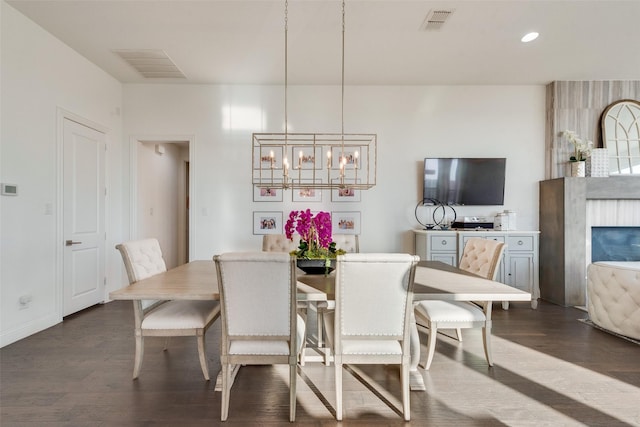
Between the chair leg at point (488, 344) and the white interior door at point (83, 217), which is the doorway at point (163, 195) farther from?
the chair leg at point (488, 344)

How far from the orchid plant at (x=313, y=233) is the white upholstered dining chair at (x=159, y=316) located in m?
0.79

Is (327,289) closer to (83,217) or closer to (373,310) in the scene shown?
(373,310)

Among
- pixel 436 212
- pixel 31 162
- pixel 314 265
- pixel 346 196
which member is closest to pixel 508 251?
pixel 436 212

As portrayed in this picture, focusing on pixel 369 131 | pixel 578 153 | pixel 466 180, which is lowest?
pixel 466 180

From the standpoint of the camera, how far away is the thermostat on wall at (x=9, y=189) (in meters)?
2.73

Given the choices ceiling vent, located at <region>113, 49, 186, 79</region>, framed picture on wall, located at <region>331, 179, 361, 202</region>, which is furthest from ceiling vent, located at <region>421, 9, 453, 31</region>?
ceiling vent, located at <region>113, 49, 186, 79</region>

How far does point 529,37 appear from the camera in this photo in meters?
3.23

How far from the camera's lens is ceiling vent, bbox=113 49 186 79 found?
353cm

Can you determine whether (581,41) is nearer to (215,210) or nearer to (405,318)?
(405,318)

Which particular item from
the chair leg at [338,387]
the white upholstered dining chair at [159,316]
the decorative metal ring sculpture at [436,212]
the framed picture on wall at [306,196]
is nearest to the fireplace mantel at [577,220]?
the decorative metal ring sculpture at [436,212]

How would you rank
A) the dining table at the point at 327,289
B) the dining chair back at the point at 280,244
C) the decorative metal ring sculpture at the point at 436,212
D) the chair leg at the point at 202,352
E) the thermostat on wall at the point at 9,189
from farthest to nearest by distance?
1. the decorative metal ring sculpture at the point at 436,212
2. the dining chair back at the point at 280,244
3. the thermostat on wall at the point at 9,189
4. the chair leg at the point at 202,352
5. the dining table at the point at 327,289

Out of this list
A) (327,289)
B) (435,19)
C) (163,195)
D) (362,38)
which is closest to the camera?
(327,289)

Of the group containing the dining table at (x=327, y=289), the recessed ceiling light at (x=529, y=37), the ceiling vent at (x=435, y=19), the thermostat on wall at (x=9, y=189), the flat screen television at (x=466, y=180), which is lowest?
the dining table at (x=327, y=289)

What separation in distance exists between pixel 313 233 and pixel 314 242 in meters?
0.07
